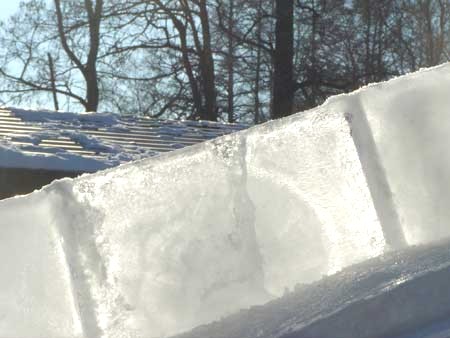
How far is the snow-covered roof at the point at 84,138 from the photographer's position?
26.9 feet

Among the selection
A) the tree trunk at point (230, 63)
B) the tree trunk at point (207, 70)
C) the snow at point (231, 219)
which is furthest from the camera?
the tree trunk at point (207, 70)

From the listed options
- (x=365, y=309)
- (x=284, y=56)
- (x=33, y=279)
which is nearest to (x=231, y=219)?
(x=33, y=279)

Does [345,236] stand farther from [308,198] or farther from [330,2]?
[330,2]

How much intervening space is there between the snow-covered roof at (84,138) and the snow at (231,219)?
5.09 metres

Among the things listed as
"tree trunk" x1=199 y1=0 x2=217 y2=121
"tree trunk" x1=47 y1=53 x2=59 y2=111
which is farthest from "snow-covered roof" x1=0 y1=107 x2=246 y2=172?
"tree trunk" x1=47 y1=53 x2=59 y2=111

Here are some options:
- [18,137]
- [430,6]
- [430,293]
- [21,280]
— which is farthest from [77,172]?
[430,6]

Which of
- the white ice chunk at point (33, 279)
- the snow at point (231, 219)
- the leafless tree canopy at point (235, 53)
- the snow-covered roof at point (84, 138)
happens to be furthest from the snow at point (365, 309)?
the leafless tree canopy at point (235, 53)

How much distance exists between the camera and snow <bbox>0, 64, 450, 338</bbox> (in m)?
2.97

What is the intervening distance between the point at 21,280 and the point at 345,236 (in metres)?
1.13

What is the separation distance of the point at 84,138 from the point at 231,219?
652 cm

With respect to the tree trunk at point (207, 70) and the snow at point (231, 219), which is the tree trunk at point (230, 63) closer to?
the tree trunk at point (207, 70)

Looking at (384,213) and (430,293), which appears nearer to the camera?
(430,293)

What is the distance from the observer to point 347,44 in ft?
80.8

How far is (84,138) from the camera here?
9336mm
